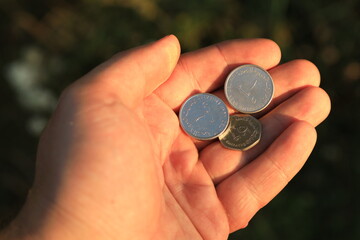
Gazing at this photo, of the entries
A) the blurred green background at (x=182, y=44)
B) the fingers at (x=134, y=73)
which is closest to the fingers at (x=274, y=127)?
the fingers at (x=134, y=73)

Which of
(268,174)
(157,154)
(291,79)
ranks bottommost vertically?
(268,174)

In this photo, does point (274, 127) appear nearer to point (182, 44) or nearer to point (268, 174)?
point (268, 174)

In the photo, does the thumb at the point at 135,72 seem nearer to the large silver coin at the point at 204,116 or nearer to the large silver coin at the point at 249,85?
the large silver coin at the point at 204,116

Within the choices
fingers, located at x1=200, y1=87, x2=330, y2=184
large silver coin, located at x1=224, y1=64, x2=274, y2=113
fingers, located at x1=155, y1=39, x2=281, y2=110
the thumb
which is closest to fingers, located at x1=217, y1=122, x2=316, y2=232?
fingers, located at x1=200, y1=87, x2=330, y2=184

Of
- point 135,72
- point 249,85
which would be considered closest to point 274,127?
point 249,85

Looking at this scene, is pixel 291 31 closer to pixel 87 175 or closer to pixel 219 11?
pixel 219 11

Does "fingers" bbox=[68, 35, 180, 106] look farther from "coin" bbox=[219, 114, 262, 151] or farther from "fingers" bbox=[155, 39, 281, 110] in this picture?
"coin" bbox=[219, 114, 262, 151]
